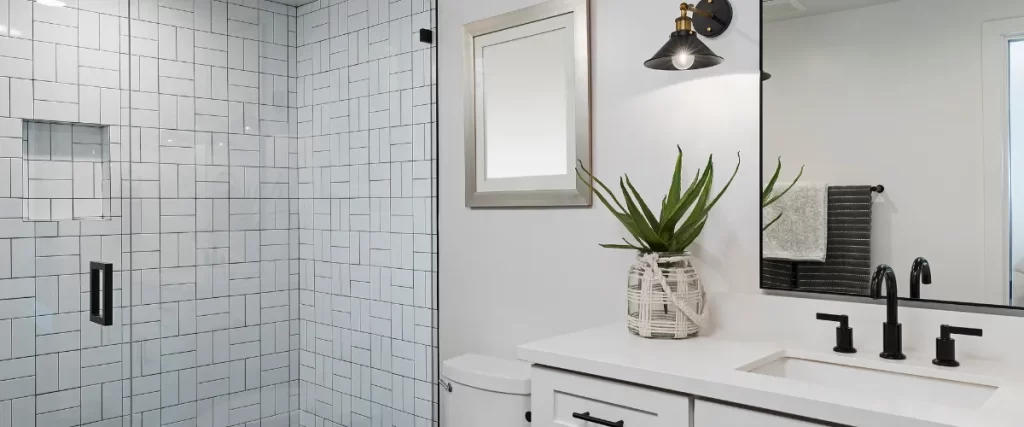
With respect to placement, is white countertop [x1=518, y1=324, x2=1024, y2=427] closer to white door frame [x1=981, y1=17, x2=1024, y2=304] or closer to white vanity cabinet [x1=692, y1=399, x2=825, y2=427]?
white vanity cabinet [x1=692, y1=399, x2=825, y2=427]

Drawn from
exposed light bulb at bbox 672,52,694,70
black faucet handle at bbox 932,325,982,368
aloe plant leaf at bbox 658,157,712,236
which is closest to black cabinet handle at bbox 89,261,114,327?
aloe plant leaf at bbox 658,157,712,236

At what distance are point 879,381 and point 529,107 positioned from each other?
136 centimetres

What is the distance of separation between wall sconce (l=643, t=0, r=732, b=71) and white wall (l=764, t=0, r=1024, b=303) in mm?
139

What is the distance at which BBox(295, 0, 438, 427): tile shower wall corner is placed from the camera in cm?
270

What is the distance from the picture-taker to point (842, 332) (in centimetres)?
162

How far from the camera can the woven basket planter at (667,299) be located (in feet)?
5.74

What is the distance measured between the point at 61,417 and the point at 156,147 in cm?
87

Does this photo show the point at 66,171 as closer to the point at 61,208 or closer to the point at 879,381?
the point at 61,208

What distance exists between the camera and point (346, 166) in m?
2.92

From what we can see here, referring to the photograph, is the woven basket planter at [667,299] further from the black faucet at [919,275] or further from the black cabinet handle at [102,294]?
the black cabinet handle at [102,294]

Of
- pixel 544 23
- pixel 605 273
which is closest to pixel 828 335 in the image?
pixel 605 273

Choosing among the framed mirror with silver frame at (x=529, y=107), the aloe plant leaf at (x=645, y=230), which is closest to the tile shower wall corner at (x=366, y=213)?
the framed mirror with silver frame at (x=529, y=107)

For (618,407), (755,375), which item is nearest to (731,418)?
(755,375)

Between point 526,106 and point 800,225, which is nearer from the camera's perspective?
point 800,225
